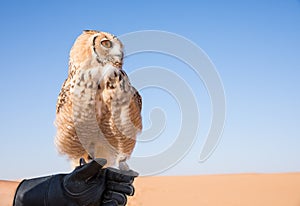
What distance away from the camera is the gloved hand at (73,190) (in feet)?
7.56

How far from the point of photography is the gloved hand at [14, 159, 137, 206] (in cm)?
230

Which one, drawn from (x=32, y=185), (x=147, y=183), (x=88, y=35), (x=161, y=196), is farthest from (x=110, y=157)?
(x=147, y=183)

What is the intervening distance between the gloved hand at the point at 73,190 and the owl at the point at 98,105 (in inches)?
44.6

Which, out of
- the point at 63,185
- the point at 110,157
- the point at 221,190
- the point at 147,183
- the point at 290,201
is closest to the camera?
the point at 63,185

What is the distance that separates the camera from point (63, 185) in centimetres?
234

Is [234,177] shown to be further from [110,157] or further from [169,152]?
[169,152]

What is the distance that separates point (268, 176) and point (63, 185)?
18.1 m

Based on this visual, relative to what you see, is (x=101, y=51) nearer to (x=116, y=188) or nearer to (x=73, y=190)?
(x=116, y=188)

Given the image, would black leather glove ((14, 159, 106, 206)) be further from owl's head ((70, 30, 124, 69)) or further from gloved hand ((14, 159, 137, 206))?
owl's head ((70, 30, 124, 69))

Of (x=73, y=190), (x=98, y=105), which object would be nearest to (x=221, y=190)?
(x=98, y=105)

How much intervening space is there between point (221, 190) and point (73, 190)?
14775mm

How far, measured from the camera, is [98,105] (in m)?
3.72

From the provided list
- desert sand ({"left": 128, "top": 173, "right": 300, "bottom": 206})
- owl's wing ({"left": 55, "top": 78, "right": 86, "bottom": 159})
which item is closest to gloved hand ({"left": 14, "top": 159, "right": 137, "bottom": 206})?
owl's wing ({"left": 55, "top": 78, "right": 86, "bottom": 159})

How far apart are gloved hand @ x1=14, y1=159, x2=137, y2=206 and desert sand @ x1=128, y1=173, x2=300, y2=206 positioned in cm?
1034
